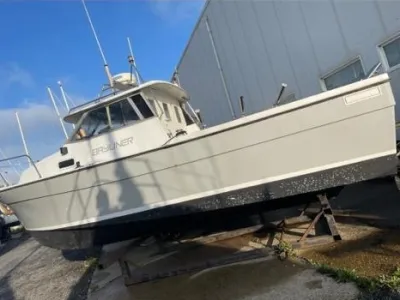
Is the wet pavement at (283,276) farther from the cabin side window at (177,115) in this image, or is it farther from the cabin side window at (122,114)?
the cabin side window at (177,115)

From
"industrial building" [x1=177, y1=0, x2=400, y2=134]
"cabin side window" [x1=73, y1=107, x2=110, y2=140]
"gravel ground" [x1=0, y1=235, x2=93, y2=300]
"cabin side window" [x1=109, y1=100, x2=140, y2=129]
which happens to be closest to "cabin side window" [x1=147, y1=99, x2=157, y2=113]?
"cabin side window" [x1=109, y1=100, x2=140, y2=129]

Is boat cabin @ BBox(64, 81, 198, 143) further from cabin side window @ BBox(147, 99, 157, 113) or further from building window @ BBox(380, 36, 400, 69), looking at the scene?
building window @ BBox(380, 36, 400, 69)

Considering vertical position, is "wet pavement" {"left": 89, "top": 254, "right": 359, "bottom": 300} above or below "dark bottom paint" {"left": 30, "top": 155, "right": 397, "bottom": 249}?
below

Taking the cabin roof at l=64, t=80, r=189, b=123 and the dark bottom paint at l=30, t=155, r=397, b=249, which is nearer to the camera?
the dark bottom paint at l=30, t=155, r=397, b=249

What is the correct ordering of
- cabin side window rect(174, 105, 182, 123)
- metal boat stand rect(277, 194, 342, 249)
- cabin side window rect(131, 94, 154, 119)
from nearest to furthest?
metal boat stand rect(277, 194, 342, 249)
cabin side window rect(131, 94, 154, 119)
cabin side window rect(174, 105, 182, 123)

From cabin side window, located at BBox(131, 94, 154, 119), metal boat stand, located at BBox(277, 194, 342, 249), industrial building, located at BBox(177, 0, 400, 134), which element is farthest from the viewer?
industrial building, located at BBox(177, 0, 400, 134)

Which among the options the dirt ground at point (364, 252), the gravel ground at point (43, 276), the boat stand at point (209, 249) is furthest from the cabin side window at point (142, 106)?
the dirt ground at point (364, 252)

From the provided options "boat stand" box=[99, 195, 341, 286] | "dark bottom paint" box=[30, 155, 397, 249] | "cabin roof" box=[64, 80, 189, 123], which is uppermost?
"cabin roof" box=[64, 80, 189, 123]

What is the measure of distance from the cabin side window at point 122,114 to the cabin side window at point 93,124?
0.11m

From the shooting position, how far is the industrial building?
532 cm

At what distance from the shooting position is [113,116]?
5109 mm

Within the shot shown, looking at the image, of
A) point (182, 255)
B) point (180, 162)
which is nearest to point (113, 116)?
point (180, 162)

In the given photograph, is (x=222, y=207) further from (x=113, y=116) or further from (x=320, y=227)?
(x=113, y=116)

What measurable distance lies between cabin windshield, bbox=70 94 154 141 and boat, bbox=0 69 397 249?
1 cm
